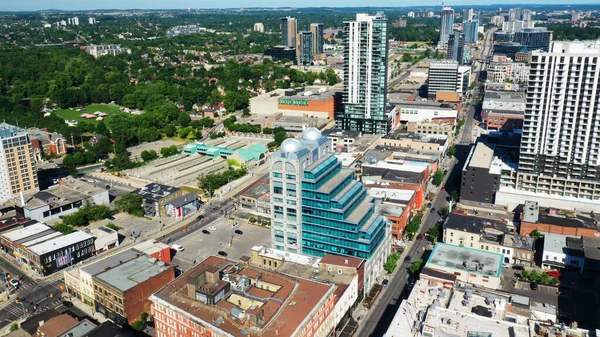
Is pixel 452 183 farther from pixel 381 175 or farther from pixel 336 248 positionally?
pixel 336 248

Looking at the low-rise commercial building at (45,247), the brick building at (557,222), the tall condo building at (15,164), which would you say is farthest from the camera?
the tall condo building at (15,164)

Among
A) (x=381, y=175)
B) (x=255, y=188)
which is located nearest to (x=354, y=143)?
(x=381, y=175)

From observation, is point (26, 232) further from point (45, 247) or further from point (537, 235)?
point (537, 235)

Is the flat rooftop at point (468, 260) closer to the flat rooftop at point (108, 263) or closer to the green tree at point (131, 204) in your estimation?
the flat rooftop at point (108, 263)

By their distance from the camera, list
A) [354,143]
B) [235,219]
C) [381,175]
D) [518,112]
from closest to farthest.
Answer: [235,219]
[381,175]
[354,143]
[518,112]

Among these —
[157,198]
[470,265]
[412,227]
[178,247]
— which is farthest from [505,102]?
[178,247]

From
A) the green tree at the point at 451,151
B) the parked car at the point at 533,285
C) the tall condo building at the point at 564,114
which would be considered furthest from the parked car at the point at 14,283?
the green tree at the point at 451,151
